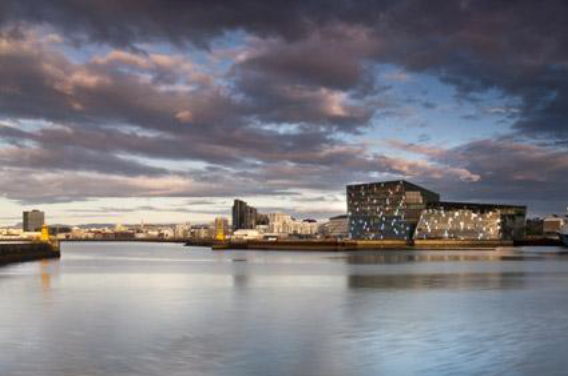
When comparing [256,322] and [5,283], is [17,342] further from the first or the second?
[5,283]

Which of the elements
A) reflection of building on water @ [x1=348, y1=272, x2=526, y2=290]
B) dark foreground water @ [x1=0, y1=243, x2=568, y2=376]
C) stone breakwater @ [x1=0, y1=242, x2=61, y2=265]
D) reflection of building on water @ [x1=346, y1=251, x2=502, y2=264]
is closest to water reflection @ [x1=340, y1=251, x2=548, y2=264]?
reflection of building on water @ [x1=346, y1=251, x2=502, y2=264]

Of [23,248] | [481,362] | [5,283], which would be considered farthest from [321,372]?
[23,248]

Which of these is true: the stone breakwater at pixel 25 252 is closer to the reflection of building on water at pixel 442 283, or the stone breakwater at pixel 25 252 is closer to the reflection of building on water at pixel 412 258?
the reflection of building on water at pixel 412 258

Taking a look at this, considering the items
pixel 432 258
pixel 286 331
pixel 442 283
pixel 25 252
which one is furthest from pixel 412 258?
pixel 286 331

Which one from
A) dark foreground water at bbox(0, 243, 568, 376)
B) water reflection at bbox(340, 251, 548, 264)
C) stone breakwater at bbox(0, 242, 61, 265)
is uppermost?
stone breakwater at bbox(0, 242, 61, 265)

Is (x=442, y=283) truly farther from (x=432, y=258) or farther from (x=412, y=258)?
(x=432, y=258)

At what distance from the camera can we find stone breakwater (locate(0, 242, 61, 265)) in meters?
91.7

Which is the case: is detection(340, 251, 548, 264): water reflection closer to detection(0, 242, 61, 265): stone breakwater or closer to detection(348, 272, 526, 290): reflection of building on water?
detection(348, 272, 526, 290): reflection of building on water

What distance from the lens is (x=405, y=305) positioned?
1379 inches

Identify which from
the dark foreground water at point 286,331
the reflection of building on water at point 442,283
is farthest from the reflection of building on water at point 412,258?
the dark foreground water at point 286,331

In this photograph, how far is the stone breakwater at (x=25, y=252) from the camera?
91700 mm

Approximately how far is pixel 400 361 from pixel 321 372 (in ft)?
8.84

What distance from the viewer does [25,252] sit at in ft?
335

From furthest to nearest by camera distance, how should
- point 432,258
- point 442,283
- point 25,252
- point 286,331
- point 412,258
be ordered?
point 412,258 < point 432,258 < point 25,252 < point 442,283 < point 286,331
